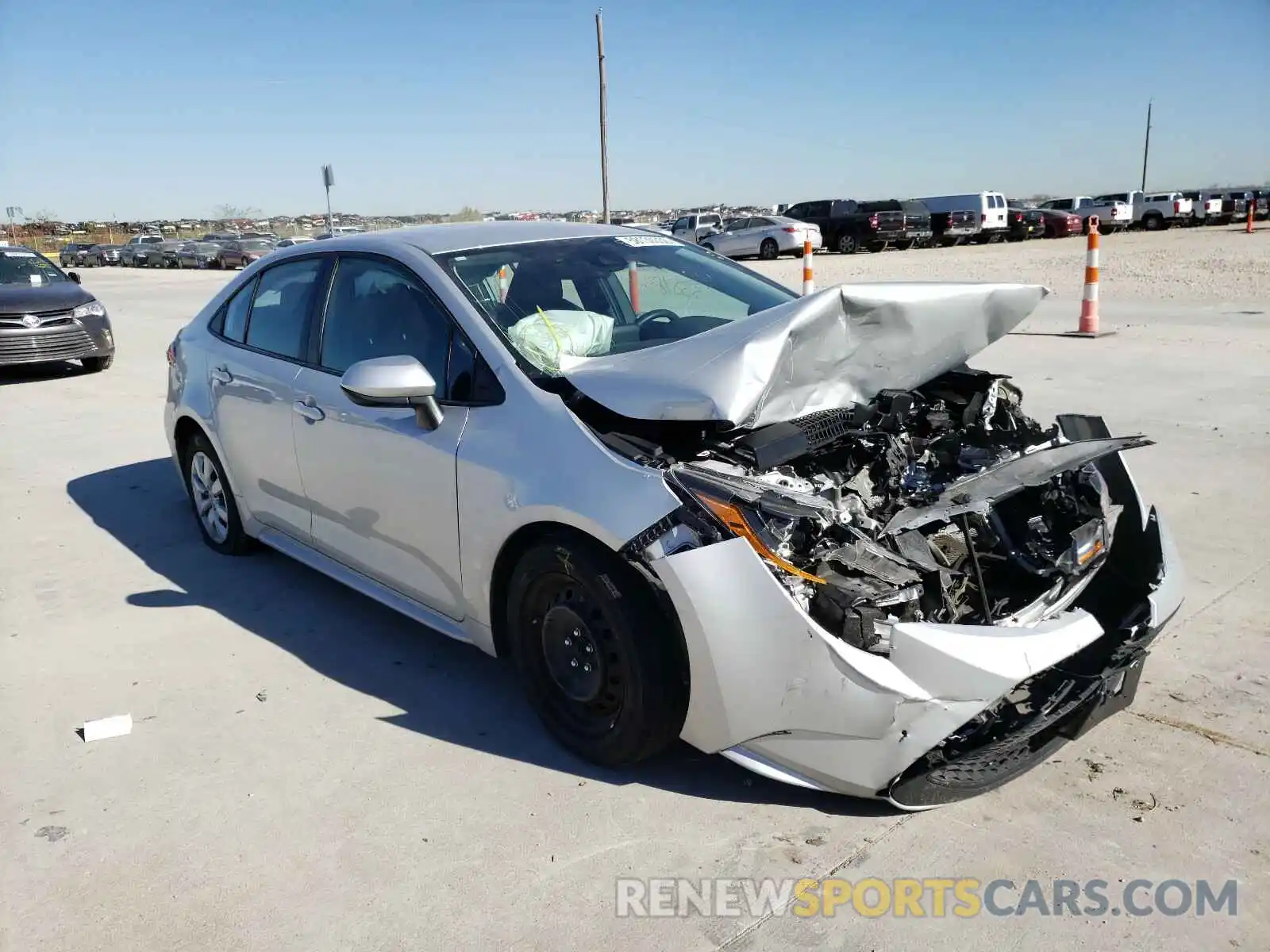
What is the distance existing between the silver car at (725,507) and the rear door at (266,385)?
0.08 m

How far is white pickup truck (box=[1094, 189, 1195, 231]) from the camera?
41.9 m

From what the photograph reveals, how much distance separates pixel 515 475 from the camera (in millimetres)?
3176

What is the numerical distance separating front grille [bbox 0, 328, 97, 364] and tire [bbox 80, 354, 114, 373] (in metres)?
0.44

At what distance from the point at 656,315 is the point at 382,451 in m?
1.19

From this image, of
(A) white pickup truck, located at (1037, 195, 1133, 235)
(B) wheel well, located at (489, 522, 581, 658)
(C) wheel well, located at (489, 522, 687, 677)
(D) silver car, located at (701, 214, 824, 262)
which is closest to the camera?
(C) wheel well, located at (489, 522, 687, 677)

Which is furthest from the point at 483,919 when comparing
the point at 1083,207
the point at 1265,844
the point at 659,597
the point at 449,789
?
the point at 1083,207

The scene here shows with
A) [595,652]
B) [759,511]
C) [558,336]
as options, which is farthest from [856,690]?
[558,336]

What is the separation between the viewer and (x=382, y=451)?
3738mm

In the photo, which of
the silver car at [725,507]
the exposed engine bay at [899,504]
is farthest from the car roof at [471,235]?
the exposed engine bay at [899,504]

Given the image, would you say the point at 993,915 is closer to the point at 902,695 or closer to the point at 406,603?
the point at 902,695

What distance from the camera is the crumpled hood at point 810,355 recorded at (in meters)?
2.99

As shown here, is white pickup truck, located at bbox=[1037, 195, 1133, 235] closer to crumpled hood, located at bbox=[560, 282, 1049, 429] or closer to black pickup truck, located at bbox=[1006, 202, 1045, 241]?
black pickup truck, located at bbox=[1006, 202, 1045, 241]

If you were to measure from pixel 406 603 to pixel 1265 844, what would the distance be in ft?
9.27

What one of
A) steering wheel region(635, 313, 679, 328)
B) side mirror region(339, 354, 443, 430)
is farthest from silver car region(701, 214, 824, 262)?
side mirror region(339, 354, 443, 430)
